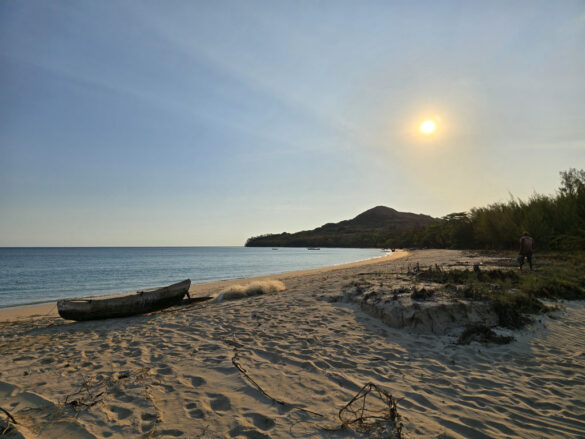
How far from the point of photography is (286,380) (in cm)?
424

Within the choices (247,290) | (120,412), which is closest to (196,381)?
(120,412)

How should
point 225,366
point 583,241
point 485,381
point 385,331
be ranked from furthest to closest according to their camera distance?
point 583,241 → point 385,331 → point 225,366 → point 485,381

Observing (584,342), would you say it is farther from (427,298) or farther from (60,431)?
(60,431)

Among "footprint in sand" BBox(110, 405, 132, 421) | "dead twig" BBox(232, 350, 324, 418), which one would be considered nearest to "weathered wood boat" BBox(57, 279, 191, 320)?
"dead twig" BBox(232, 350, 324, 418)

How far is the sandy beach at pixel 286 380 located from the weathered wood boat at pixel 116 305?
1.61m

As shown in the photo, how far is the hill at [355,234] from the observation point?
120688mm

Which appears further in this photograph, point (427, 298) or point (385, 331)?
point (427, 298)

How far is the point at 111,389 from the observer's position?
405 cm

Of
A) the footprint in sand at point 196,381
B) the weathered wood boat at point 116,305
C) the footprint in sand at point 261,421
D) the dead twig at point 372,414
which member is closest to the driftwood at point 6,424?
the footprint in sand at point 196,381

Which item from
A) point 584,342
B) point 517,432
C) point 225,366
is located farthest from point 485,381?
point 225,366

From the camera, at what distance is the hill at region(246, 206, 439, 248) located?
396 feet

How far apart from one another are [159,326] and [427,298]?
22.7 feet

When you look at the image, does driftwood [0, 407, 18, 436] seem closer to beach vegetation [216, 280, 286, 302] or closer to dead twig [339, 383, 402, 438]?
dead twig [339, 383, 402, 438]

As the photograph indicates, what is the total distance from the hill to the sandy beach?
97.0 metres
